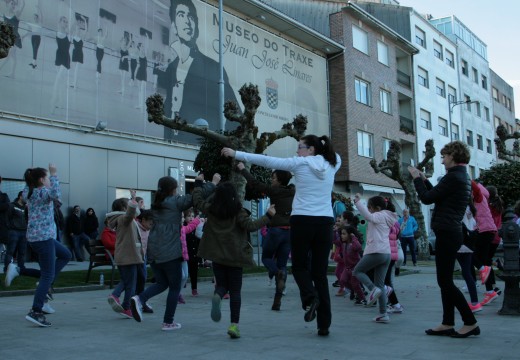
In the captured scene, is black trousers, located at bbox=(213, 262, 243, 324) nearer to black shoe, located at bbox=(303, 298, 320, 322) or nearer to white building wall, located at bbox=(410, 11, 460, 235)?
black shoe, located at bbox=(303, 298, 320, 322)

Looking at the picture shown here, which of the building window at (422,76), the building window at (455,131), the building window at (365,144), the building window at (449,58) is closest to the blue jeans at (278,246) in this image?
the building window at (365,144)

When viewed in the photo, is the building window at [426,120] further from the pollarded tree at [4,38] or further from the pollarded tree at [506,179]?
the pollarded tree at [4,38]

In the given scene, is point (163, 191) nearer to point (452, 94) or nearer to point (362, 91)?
point (362, 91)

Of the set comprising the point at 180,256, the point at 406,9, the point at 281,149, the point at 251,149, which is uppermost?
the point at 406,9

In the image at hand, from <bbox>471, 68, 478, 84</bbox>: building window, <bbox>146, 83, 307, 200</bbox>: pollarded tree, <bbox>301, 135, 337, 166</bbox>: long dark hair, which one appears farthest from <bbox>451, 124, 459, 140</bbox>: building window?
<bbox>301, 135, 337, 166</bbox>: long dark hair

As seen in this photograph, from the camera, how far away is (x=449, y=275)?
17.9ft

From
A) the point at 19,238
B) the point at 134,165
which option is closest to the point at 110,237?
the point at 19,238

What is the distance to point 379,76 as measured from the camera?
A: 36219 millimetres

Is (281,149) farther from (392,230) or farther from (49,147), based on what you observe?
(392,230)

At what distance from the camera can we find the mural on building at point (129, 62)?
17.7 meters

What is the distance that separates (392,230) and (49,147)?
1355 cm

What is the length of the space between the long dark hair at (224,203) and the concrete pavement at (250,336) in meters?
1.20

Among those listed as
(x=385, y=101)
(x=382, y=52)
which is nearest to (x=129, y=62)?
(x=385, y=101)

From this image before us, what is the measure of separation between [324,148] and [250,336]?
2.00 metres
